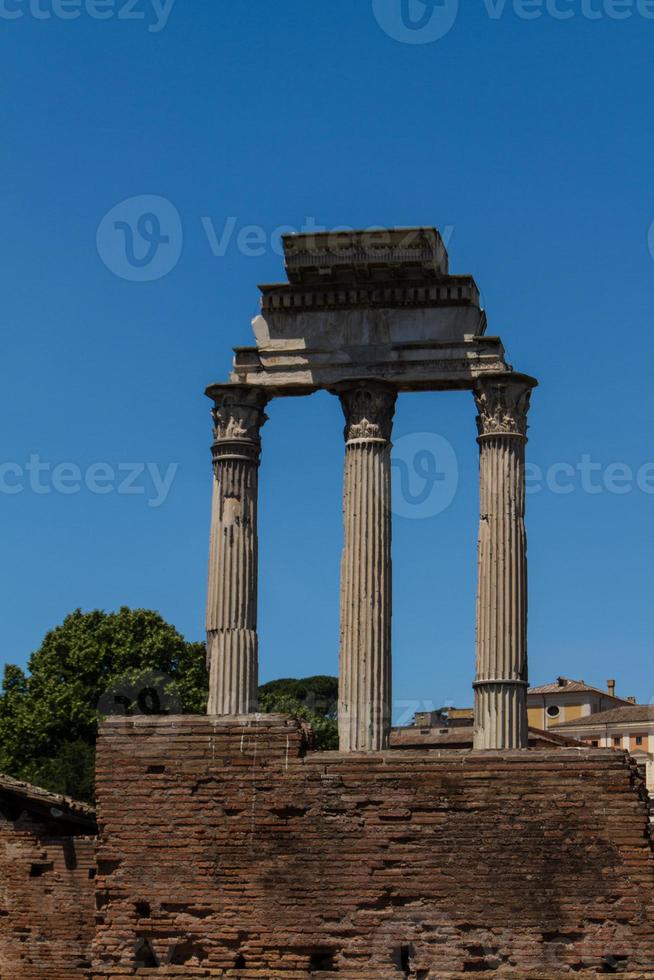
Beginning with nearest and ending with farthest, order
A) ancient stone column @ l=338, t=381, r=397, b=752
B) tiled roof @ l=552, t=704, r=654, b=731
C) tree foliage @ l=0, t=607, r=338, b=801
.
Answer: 1. ancient stone column @ l=338, t=381, r=397, b=752
2. tree foliage @ l=0, t=607, r=338, b=801
3. tiled roof @ l=552, t=704, r=654, b=731

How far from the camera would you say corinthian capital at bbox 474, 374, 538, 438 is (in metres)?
25.2

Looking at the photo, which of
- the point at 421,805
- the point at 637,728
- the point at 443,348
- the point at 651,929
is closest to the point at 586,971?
the point at 651,929

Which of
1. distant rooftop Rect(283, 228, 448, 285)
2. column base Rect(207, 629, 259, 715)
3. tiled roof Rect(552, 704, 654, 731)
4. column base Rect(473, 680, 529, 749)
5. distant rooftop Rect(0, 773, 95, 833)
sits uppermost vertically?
distant rooftop Rect(283, 228, 448, 285)

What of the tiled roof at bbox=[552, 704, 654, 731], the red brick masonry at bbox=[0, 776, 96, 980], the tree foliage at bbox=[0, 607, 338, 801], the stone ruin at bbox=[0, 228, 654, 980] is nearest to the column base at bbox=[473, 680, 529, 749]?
the red brick masonry at bbox=[0, 776, 96, 980]

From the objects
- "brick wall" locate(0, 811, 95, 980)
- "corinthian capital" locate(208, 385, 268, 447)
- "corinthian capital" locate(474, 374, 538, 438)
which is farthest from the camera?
"corinthian capital" locate(208, 385, 268, 447)

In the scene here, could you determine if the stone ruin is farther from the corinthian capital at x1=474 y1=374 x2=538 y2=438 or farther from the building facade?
the building facade

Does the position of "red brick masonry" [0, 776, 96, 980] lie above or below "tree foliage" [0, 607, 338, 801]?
below

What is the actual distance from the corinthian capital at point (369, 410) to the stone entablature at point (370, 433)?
2 cm

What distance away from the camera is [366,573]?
24688 millimetres

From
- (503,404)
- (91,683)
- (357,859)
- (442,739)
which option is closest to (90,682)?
(91,683)

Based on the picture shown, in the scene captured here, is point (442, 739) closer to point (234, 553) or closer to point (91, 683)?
point (91, 683)

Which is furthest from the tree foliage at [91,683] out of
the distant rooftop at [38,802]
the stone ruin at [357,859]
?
the stone ruin at [357,859]

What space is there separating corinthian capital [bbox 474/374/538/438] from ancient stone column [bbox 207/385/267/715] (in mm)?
3141

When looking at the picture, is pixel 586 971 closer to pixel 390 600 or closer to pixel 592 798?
pixel 592 798
